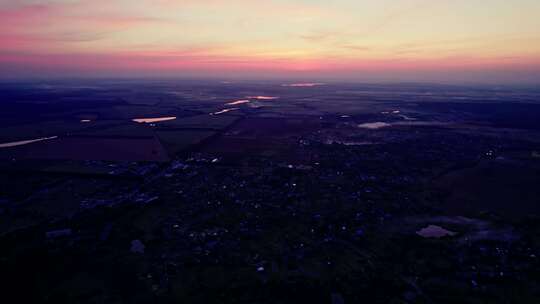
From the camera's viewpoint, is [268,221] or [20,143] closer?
[268,221]

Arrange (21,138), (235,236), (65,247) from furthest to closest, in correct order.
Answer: (21,138) < (235,236) < (65,247)

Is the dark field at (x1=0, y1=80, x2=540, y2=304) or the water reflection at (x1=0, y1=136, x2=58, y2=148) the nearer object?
the dark field at (x1=0, y1=80, x2=540, y2=304)

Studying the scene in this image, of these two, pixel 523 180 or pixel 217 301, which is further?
pixel 523 180

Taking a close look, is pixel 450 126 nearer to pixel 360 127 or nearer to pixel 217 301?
pixel 360 127

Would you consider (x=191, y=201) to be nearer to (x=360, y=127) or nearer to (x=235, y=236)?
(x=235, y=236)

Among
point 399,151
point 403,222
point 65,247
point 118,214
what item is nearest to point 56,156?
point 118,214

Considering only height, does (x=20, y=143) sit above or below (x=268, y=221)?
above

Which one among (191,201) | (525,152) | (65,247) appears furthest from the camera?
(525,152)

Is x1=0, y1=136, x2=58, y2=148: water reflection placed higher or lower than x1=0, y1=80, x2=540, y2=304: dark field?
higher
